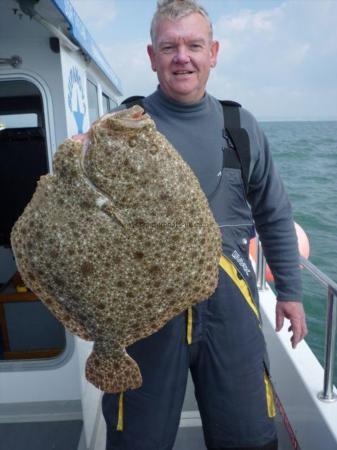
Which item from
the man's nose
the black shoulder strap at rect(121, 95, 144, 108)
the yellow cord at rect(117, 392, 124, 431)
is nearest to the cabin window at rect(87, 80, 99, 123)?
the black shoulder strap at rect(121, 95, 144, 108)

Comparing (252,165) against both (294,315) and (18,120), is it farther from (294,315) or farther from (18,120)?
(18,120)

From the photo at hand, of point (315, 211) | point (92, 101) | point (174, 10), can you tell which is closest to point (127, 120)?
point (174, 10)

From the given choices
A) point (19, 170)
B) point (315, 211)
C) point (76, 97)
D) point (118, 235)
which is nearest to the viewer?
point (118, 235)

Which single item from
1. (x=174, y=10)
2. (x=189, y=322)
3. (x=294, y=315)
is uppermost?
(x=174, y=10)

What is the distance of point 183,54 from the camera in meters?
1.65

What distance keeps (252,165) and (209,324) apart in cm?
72

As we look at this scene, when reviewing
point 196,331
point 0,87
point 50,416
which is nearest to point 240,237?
point 196,331

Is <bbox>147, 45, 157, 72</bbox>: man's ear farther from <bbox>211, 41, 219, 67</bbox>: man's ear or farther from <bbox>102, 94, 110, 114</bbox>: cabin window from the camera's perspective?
<bbox>102, 94, 110, 114</bbox>: cabin window

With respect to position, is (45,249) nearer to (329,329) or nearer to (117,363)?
(117,363)

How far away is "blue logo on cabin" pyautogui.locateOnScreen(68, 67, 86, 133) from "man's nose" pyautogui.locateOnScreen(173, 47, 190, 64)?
1313mm

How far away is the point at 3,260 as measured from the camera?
5129 millimetres

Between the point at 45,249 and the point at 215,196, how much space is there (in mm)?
785

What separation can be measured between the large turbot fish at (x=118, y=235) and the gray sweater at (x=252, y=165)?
462 mm

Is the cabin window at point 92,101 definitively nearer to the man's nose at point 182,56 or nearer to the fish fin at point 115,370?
the man's nose at point 182,56
